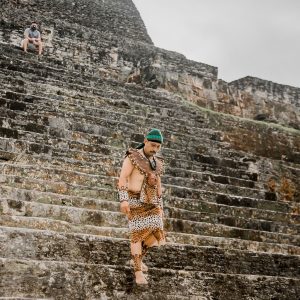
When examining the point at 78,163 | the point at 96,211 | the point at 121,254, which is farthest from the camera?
the point at 78,163

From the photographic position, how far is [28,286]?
3.64 meters

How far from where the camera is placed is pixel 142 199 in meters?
4.07

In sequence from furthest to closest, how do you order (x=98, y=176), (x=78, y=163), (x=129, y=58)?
1. (x=129, y=58)
2. (x=78, y=163)
3. (x=98, y=176)

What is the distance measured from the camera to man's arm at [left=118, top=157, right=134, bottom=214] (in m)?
3.89

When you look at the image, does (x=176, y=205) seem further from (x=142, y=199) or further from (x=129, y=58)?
(x=129, y=58)

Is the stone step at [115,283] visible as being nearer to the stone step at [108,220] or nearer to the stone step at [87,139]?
the stone step at [108,220]

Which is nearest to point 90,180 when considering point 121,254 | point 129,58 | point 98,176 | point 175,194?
point 98,176

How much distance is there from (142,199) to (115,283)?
2.47 ft

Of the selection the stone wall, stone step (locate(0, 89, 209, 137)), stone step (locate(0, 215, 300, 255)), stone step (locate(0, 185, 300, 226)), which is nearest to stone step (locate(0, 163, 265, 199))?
stone step (locate(0, 185, 300, 226))

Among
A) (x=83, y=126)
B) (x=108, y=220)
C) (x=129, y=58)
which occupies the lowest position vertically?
(x=108, y=220)

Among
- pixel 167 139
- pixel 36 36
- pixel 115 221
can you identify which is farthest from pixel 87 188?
pixel 36 36

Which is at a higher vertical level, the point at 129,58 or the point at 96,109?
the point at 129,58

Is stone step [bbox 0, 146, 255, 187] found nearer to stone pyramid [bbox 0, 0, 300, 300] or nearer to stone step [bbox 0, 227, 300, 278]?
stone pyramid [bbox 0, 0, 300, 300]

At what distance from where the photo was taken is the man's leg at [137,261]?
3.97 metres
